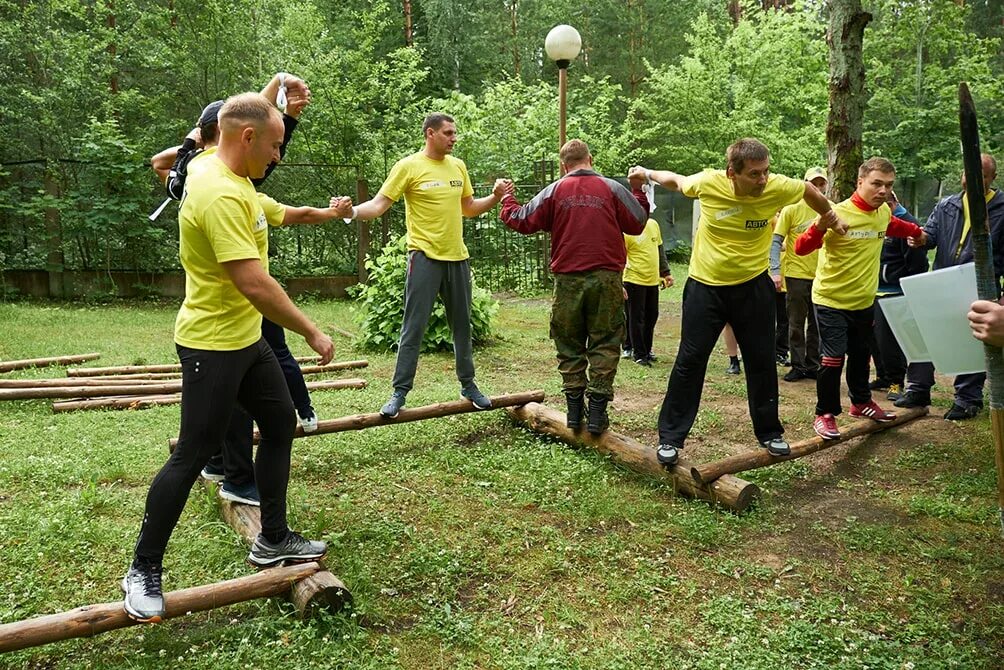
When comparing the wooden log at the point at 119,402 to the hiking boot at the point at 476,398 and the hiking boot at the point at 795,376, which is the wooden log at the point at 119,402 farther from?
the hiking boot at the point at 795,376

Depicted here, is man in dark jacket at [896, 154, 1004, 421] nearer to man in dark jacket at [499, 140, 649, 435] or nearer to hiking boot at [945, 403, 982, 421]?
hiking boot at [945, 403, 982, 421]

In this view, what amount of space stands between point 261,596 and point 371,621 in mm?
487

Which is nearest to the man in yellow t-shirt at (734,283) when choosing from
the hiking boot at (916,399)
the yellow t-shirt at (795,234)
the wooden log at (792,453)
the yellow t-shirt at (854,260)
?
the wooden log at (792,453)

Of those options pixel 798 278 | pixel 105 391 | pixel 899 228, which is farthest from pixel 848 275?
pixel 105 391

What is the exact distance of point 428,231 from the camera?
5.52 meters

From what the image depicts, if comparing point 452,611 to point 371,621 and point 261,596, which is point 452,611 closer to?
point 371,621

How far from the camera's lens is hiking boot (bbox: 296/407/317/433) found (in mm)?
5078

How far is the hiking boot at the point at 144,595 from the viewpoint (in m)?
3.00

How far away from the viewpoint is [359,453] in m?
5.45

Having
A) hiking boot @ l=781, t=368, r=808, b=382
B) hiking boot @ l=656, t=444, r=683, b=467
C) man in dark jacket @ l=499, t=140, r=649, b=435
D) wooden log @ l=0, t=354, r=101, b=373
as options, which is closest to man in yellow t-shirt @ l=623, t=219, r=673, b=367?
hiking boot @ l=781, t=368, r=808, b=382

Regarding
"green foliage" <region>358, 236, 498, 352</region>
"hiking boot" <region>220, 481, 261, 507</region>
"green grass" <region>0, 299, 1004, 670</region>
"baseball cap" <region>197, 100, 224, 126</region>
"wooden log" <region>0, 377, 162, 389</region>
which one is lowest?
"green grass" <region>0, 299, 1004, 670</region>

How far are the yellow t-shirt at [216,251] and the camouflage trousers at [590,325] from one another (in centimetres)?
248

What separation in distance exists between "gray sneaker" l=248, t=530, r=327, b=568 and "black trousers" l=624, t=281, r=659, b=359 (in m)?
5.69

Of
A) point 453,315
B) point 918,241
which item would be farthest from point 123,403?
point 918,241
